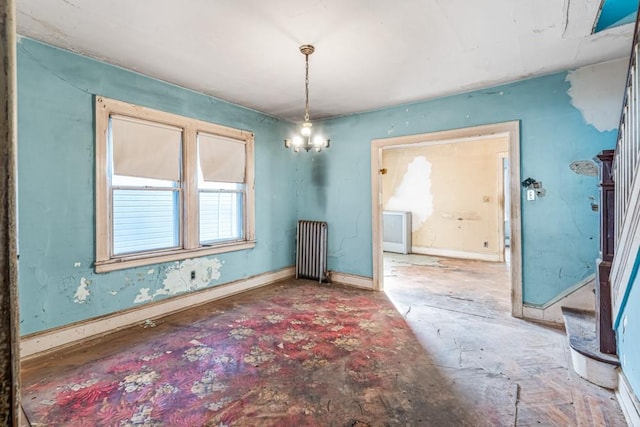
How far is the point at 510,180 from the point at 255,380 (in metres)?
3.28

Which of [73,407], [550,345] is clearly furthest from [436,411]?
[73,407]

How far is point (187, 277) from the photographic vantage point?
12.4 feet

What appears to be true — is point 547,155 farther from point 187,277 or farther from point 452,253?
point 187,277

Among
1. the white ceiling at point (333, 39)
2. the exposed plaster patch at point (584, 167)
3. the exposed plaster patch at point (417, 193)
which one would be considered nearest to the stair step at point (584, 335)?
the exposed plaster patch at point (584, 167)

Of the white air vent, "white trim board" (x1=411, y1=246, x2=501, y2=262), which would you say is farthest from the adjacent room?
the white air vent

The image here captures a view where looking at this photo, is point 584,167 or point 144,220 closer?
point 584,167

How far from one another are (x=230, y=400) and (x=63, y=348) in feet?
5.91

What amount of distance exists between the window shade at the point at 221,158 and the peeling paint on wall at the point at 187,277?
3.52 ft

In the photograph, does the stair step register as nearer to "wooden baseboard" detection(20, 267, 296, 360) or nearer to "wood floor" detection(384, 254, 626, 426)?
"wood floor" detection(384, 254, 626, 426)

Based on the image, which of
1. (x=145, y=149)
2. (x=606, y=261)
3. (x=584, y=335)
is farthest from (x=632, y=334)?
(x=145, y=149)

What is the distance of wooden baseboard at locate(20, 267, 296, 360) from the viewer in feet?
8.62

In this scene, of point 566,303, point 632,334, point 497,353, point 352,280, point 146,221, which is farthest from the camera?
point 352,280

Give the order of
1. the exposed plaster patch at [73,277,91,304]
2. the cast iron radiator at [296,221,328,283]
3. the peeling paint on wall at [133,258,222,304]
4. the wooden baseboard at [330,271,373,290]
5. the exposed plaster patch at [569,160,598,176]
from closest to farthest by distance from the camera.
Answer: the exposed plaster patch at [73,277,91,304] → the exposed plaster patch at [569,160,598,176] → the peeling paint on wall at [133,258,222,304] → the wooden baseboard at [330,271,373,290] → the cast iron radiator at [296,221,328,283]

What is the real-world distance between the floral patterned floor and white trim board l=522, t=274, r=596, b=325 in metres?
1.46
